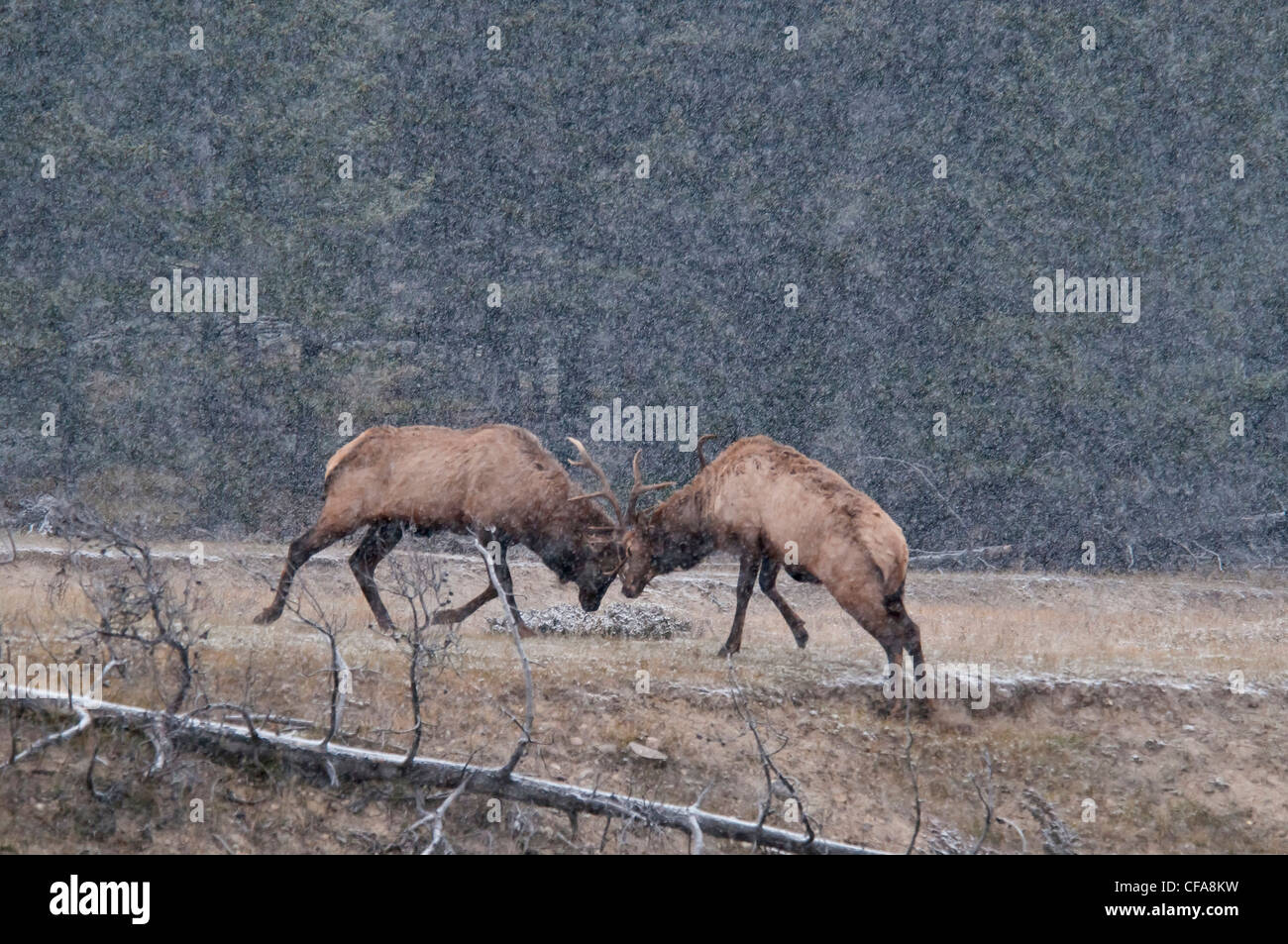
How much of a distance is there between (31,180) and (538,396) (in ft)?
30.2

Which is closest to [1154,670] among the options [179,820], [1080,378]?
[179,820]

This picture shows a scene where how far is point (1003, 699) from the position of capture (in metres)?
9.77

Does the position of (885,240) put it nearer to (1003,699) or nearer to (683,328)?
(683,328)

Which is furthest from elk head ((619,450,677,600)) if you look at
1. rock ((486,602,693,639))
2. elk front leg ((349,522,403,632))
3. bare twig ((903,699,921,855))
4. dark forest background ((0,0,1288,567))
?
dark forest background ((0,0,1288,567))

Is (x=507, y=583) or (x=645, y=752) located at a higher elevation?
(x=507, y=583)

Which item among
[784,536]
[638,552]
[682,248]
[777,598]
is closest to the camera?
[784,536]

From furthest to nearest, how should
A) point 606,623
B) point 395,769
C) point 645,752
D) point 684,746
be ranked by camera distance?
point 606,623 < point 684,746 < point 645,752 < point 395,769

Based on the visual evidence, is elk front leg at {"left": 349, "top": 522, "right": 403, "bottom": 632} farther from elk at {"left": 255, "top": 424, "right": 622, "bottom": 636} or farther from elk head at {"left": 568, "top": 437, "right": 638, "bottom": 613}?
elk head at {"left": 568, "top": 437, "right": 638, "bottom": 613}

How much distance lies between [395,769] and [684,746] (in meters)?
2.11

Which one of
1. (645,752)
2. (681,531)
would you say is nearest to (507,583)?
(681,531)

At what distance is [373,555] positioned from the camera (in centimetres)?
1084

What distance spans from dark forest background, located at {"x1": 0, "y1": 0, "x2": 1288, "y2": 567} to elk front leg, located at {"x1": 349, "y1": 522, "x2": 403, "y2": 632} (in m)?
10.4

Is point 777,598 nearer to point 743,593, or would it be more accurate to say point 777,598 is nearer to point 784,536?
point 743,593

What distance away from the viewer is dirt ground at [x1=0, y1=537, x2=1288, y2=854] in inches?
301
